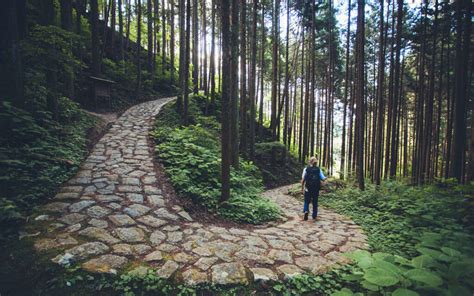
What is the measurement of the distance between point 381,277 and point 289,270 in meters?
1.48

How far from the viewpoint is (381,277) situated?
2.03m

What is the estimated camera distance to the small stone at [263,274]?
3.01m

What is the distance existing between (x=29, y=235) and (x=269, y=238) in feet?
12.8

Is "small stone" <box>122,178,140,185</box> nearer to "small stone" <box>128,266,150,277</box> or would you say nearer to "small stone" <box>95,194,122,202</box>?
"small stone" <box>95,194,122,202</box>

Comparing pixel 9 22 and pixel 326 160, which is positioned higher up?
pixel 9 22

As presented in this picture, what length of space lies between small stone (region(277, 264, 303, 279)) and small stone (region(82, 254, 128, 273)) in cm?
218

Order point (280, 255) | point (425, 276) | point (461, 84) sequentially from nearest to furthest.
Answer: point (425, 276) < point (280, 255) < point (461, 84)

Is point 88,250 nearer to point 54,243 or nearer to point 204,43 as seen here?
point 54,243

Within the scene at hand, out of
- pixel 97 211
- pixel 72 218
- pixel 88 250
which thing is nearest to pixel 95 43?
pixel 97 211

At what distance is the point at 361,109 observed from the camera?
913cm

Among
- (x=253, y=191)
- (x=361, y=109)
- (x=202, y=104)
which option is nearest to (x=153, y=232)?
(x=253, y=191)

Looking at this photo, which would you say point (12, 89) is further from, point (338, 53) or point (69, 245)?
point (338, 53)

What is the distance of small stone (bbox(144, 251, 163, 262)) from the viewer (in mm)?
3178

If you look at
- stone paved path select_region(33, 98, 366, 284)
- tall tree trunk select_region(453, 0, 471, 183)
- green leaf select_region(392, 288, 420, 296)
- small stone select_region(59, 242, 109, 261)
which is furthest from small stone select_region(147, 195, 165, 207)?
tall tree trunk select_region(453, 0, 471, 183)
